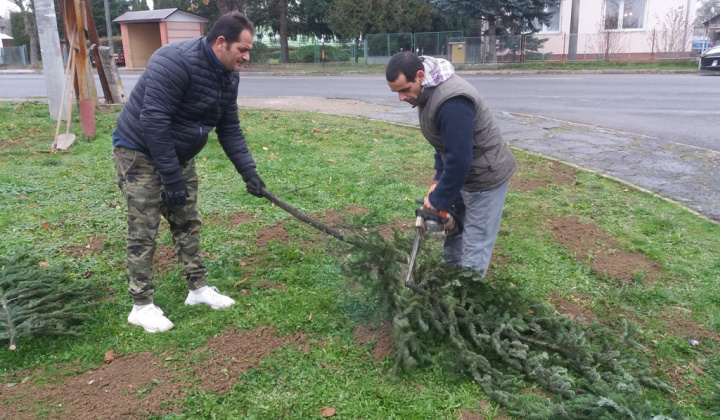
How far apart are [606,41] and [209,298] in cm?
2584

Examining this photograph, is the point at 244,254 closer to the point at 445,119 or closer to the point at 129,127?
the point at 129,127

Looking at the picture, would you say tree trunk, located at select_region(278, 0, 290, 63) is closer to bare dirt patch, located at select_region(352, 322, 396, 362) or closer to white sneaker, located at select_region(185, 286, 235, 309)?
white sneaker, located at select_region(185, 286, 235, 309)

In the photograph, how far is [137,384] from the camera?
118 inches

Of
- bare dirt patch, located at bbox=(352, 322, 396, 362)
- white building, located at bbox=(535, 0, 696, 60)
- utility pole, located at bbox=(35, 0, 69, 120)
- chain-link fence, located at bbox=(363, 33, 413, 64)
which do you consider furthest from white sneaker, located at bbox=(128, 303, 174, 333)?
chain-link fence, located at bbox=(363, 33, 413, 64)

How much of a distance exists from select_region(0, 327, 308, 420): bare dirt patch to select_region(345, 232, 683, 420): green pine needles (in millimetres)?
664

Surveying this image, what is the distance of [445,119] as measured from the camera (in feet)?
9.79

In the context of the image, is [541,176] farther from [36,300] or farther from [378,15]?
[378,15]

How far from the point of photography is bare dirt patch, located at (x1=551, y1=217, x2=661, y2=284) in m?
4.30

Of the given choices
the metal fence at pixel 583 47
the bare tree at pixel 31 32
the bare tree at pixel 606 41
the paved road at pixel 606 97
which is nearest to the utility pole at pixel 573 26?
the metal fence at pixel 583 47

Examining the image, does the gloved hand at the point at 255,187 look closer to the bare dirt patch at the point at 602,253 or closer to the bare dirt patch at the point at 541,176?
the bare dirt patch at the point at 602,253

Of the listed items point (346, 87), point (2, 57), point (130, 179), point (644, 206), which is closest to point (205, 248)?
point (130, 179)

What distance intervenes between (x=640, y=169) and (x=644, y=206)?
1.50m

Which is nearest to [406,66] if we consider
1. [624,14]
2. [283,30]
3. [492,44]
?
[492,44]

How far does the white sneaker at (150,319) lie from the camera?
3.47 m
